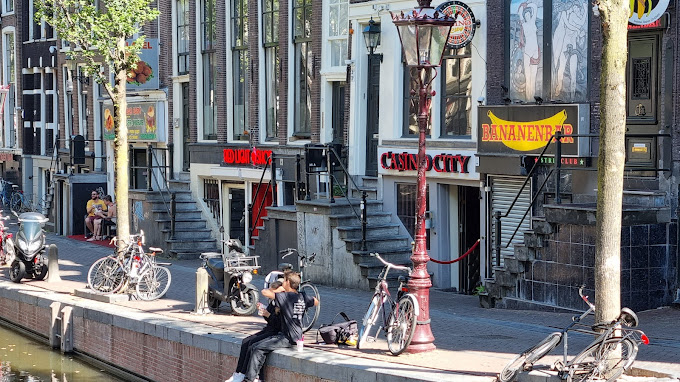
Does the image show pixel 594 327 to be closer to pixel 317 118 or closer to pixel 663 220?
pixel 663 220

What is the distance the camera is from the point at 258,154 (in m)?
26.0

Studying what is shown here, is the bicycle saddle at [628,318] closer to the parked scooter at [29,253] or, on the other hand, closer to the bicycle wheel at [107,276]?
the bicycle wheel at [107,276]

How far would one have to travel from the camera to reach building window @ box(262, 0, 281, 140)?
2559 centimetres

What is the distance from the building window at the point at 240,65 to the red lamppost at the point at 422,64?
45.0ft

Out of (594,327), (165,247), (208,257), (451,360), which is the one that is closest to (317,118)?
(165,247)

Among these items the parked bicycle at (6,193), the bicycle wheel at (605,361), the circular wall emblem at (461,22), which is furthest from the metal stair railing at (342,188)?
the parked bicycle at (6,193)

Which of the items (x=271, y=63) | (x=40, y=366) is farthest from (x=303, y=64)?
(x=40, y=366)

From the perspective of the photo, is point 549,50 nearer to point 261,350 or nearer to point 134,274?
point 134,274

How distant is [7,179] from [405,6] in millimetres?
27717

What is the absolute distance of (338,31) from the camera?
2345 centimetres

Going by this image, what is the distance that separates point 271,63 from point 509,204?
837cm

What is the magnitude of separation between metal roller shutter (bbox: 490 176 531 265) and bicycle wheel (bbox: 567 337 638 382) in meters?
7.85

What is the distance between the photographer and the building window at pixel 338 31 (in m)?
23.2

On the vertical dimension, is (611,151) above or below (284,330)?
above
